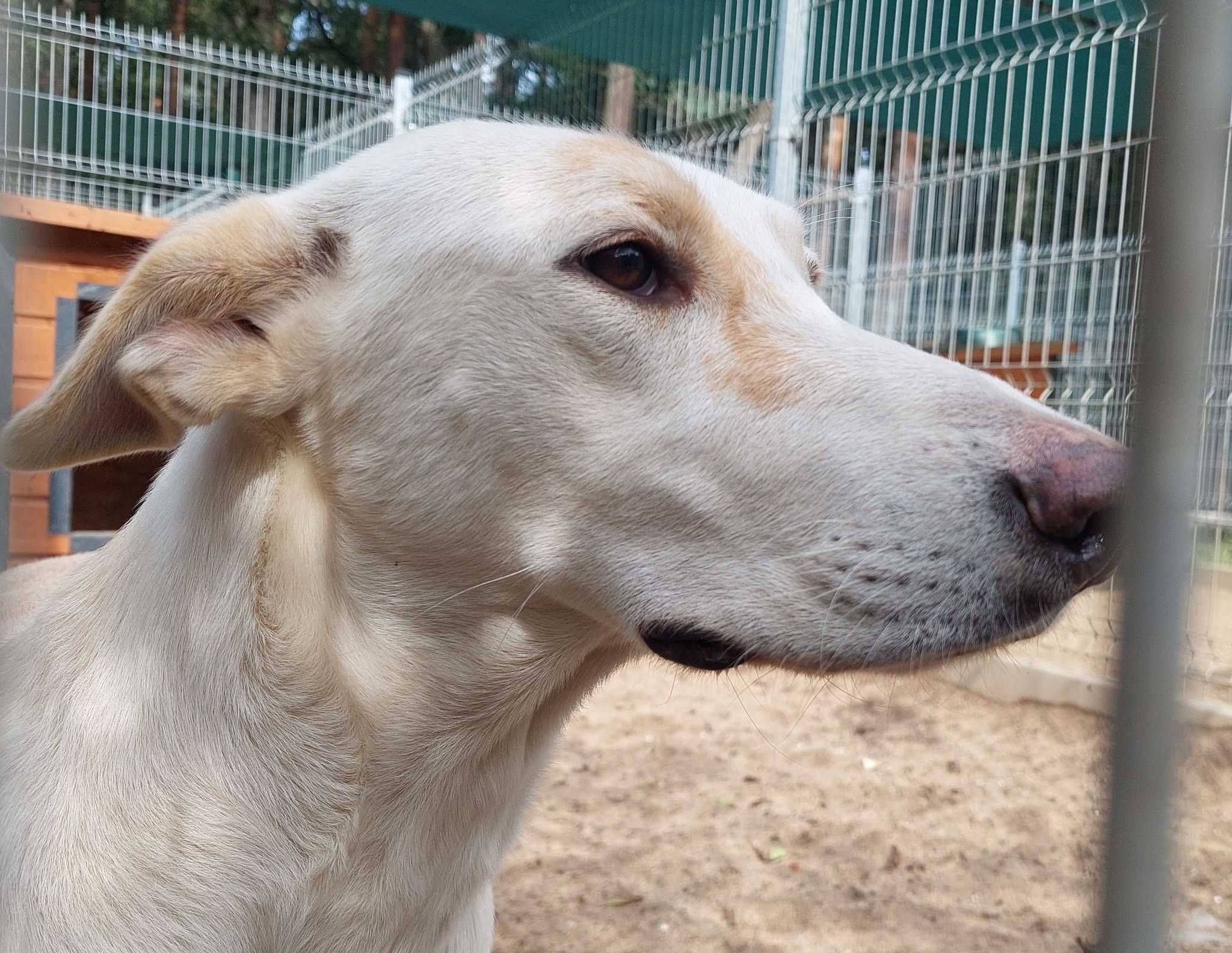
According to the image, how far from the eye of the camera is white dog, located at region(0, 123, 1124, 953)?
4.80 feet

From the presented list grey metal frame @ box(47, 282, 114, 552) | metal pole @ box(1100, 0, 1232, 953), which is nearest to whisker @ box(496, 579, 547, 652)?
metal pole @ box(1100, 0, 1232, 953)

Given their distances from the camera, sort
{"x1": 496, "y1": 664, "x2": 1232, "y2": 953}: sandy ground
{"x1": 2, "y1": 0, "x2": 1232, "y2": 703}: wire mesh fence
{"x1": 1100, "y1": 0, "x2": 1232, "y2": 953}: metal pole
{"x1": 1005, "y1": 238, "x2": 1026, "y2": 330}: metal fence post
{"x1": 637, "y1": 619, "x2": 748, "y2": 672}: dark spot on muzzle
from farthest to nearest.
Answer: {"x1": 1005, "y1": 238, "x2": 1026, "y2": 330}: metal fence post
{"x1": 2, "y1": 0, "x2": 1232, "y2": 703}: wire mesh fence
{"x1": 496, "y1": 664, "x2": 1232, "y2": 953}: sandy ground
{"x1": 637, "y1": 619, "x2": 748, "y2": 672}: dark spot on muzzle
{"x1": 1100, "y1": 0, "x2": 1232, "y2": 953}: metal pole

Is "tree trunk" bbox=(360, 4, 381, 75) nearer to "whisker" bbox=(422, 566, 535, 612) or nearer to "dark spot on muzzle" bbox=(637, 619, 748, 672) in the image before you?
"whisker" bbox=(422, 566, 535, 612)

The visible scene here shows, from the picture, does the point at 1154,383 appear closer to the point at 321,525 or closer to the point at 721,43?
the point at 321,525

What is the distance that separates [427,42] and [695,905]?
79.4 feet

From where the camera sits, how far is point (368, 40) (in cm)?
2198

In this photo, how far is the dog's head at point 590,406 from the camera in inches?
54.4

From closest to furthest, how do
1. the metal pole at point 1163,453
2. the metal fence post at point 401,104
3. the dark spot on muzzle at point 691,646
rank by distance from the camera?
the metal pole at point 1163,453
the dark spot on muzzle at point 691,646
the metal fence post at point 401,104

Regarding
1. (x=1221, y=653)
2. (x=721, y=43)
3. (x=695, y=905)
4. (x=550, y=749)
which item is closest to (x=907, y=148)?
(x=721, y=43)

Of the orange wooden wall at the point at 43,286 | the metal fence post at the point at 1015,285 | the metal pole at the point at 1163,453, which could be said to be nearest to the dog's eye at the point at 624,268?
the metal pole at the point at 1163,453

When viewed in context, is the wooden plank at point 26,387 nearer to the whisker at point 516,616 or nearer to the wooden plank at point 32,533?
the wooden plank at point 32,533

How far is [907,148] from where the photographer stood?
5.49m

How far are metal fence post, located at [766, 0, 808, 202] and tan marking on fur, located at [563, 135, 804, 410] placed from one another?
3762 mm

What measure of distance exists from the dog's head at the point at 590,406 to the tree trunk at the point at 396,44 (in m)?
19.0
